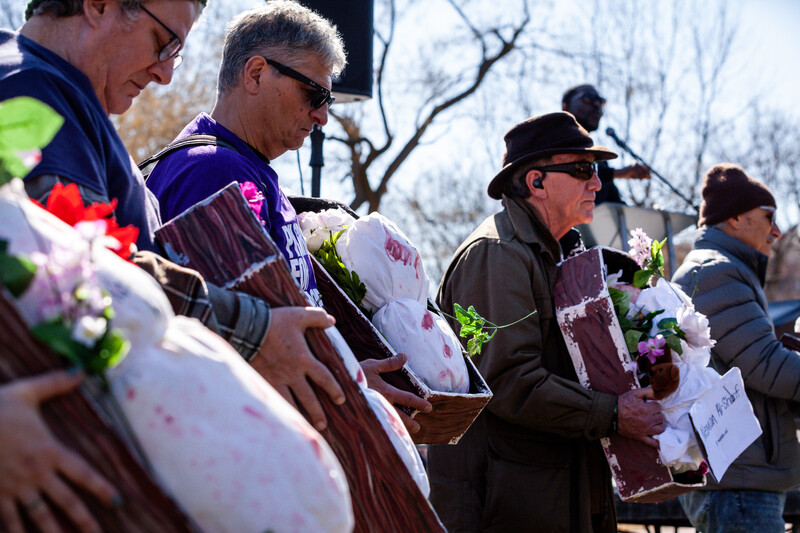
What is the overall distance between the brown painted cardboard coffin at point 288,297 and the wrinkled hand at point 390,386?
495 mm

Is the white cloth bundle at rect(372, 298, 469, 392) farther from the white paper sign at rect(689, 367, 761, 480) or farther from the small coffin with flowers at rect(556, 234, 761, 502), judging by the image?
the white paper sign at rect(689, 367, 761, 480)

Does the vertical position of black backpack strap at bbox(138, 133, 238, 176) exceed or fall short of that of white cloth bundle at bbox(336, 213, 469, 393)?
it exceeds it

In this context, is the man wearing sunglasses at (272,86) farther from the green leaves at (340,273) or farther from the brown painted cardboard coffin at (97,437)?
the brown painted cardboard coffin at (97,437)

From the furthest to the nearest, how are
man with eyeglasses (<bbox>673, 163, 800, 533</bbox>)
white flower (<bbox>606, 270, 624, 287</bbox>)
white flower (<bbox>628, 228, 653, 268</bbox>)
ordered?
man with eyeglasses (<bbox>673, 163, 800, 533</bbox>) → white flower (<bbox>628, 228, 653, 268</bbox>) → white flower (<bbox>606, 270, 624, 287</bbox>)

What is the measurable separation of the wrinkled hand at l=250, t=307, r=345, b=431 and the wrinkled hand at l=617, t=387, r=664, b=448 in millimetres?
1760

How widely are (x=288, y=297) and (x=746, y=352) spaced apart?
113 inches

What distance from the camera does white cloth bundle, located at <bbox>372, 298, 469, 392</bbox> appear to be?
2207mm

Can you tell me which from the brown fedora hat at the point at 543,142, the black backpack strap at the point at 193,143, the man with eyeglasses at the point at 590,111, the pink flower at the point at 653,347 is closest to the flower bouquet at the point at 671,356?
the pink flower at the point at 653,347

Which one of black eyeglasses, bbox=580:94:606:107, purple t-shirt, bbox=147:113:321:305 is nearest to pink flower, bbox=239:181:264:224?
purple t-shirt, bbox=147:113:321:305

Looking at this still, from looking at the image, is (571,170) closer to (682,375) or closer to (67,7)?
(682,375)

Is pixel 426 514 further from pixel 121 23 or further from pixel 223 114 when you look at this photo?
pixel 223 114

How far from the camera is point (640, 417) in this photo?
9.87ft

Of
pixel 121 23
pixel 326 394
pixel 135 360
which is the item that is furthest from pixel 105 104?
pixel 135 360

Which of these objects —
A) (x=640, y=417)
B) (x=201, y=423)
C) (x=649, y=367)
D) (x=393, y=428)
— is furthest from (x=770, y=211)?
(x=201, y=423)
